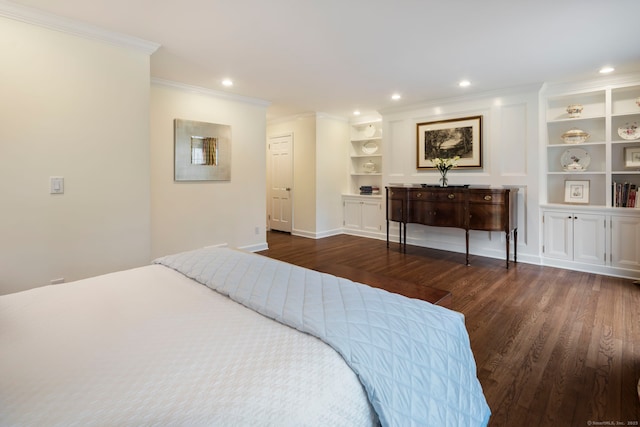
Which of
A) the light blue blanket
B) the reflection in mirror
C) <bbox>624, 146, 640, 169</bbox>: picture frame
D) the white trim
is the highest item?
the reflection in mirror

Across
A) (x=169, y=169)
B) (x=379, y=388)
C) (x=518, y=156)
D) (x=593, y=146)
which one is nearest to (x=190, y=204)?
(x=169, y=169)

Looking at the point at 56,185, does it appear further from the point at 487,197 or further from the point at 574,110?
the point at 574,110

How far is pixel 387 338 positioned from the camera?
1097 millimetres

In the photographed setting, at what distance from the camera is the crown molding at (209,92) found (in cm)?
402

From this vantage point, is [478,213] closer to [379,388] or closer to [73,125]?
[379,388]

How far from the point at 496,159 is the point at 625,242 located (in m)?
1.73

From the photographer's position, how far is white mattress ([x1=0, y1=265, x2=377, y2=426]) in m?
0.75

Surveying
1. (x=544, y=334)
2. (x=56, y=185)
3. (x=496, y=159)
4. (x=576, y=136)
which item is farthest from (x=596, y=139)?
(x=56, y=185)

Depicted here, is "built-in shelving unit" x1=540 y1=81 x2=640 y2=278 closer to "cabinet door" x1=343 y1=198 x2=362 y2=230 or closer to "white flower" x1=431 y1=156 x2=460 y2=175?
"white flower" x1=431 y1=156 x2=460 y2=175

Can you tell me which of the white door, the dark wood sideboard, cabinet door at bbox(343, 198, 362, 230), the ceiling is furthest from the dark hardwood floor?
the ceiling

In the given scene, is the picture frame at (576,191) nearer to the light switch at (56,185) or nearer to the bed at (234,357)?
the bed at (234,357)

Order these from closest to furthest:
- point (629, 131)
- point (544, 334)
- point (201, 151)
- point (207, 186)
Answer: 1. point (544, 334)
2. point (629, 131)
3. point (201, 151)
4. point (207, 186)

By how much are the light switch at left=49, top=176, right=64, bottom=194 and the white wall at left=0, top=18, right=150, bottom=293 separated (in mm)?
31

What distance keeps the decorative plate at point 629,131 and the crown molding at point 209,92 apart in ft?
15.3
